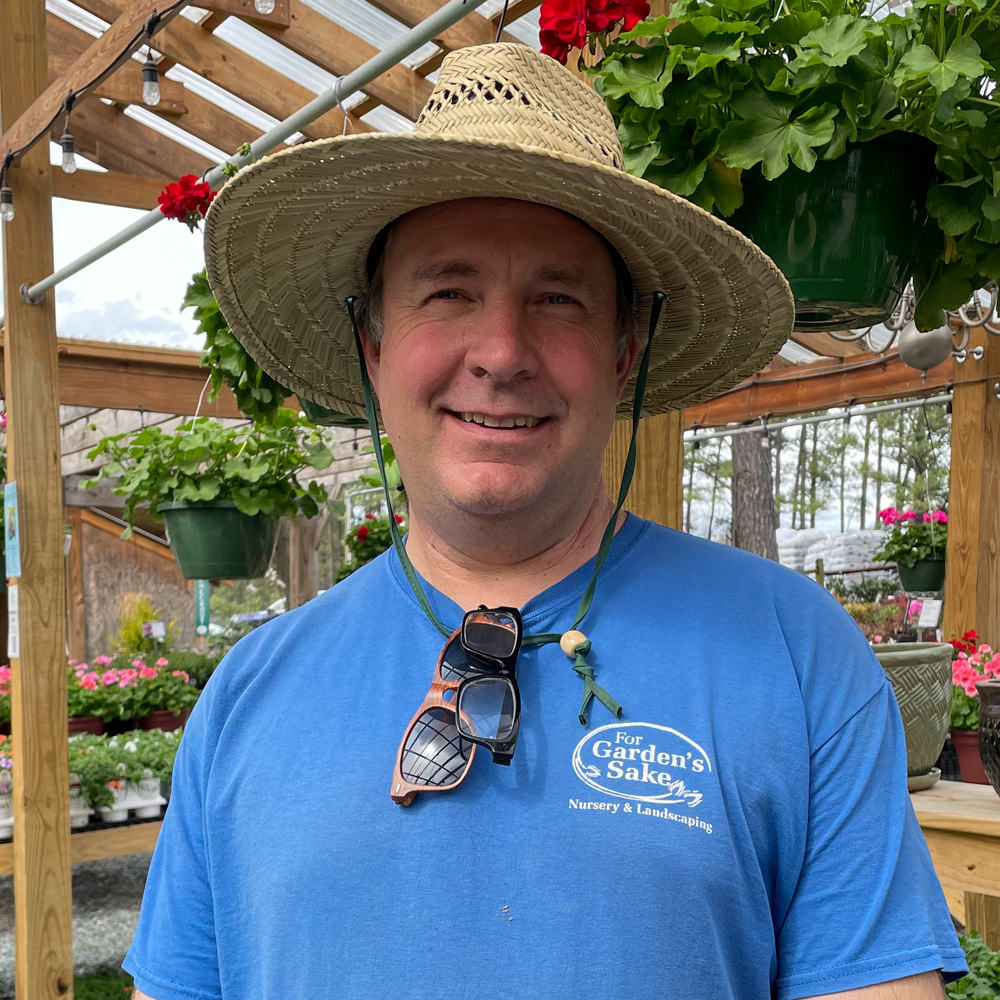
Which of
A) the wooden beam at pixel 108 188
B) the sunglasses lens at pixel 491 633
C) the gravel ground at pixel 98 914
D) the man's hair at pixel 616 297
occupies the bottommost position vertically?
the gravel ground at pixel 98 914

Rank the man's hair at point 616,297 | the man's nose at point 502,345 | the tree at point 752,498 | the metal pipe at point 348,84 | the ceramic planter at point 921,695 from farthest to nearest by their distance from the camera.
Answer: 1. the tree at point 752,498
2. the ceramic planter at point 921,695
3. the metal pipe at point 348,84
4. the man's hair at point 616,297
5. the man's nose at point 502,345

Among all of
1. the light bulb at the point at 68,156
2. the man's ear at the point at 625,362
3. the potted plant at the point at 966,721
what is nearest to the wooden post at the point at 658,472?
the man's ear at the point at 625,362

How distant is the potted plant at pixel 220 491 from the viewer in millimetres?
2906

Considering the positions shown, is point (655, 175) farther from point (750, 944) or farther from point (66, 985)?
point (66, 985)

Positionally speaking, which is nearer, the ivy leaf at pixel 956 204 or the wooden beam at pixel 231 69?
the ivy leaf at pixel 956 204

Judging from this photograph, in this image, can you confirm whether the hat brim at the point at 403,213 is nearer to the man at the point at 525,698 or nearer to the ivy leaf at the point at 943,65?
the man at the point at 525,698

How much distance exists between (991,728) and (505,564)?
2.44 ft

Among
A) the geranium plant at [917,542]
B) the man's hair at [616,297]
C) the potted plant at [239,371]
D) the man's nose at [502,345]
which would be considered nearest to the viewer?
the man's nose at [502,345]

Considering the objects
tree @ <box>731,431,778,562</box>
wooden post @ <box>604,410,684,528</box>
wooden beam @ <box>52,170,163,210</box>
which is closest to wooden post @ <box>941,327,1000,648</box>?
wooden beam @ <box>52,170,163,210</box>

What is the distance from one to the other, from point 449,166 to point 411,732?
0.42 metres

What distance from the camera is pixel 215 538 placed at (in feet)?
9.61

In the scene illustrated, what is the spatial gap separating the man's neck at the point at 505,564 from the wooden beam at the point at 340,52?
3.19 metres

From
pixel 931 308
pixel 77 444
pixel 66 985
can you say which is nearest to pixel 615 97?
pixel 931 308

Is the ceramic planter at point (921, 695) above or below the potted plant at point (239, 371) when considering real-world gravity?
below
